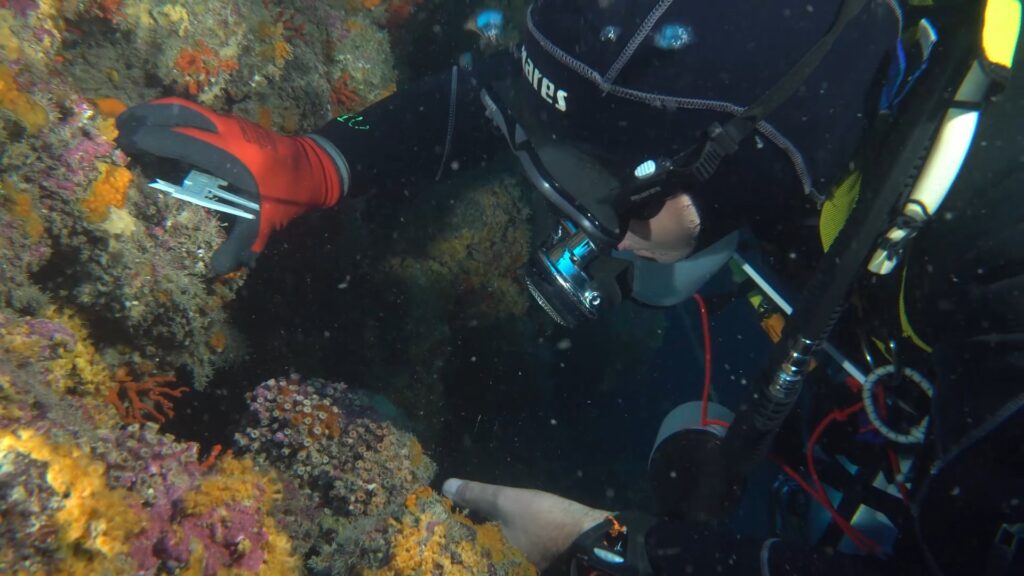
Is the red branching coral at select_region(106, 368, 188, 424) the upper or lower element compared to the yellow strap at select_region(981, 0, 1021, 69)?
lower

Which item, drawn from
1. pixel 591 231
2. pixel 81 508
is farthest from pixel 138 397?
pixel 591 231

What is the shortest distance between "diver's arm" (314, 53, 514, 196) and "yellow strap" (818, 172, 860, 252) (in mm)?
2266

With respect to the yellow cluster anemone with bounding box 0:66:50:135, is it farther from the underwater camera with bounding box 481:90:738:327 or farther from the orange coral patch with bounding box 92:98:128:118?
the underwater camera with bounding box 481:90:738:327

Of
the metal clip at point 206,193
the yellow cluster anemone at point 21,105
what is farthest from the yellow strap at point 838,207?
the yellow cluster anemone at point 21,105

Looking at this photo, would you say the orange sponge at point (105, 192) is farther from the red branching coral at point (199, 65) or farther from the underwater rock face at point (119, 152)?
the red branching coral at point (199, 65)

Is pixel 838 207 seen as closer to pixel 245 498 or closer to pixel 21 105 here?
pixel 245 498

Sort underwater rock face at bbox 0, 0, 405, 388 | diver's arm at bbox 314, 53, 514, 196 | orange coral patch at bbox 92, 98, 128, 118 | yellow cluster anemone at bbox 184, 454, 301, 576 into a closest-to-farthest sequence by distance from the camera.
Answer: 1. yellow cluster anemone at bbox 184, 454, 301, 576
2. underwater rock face at bbox 0, 0, 405, 388
3. orange coral patch at bbox 92, 98, 128, 118
4. diver's arm at bbox 314, 53, 514, 196

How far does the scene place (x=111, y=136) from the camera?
226cm

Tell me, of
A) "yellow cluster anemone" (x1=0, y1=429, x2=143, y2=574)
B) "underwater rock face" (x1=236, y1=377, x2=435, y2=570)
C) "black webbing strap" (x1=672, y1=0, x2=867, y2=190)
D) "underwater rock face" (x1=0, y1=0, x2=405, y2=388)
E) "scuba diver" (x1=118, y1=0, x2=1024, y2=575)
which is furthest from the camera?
"underwater rock face" (x1=236, y1=377, x2=435, y2=570)

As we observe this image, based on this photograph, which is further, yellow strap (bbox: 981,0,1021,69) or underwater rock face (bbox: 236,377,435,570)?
underwater rock face (bbox: 236,377,435,570)

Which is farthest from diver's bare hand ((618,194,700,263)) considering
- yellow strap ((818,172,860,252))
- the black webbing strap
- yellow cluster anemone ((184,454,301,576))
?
yellow cluster anemone ((184,454,301,576))

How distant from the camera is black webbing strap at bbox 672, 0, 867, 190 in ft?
5.20

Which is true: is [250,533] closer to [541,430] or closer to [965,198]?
[965,198]

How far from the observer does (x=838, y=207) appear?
1.85m
